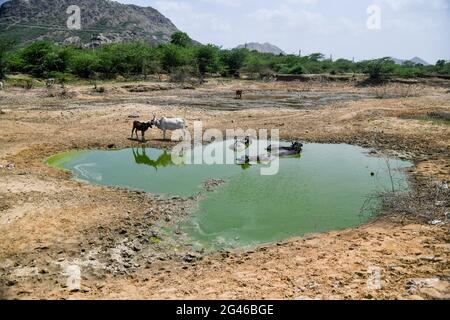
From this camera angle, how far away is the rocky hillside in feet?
330

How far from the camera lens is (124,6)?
144250 millimetres

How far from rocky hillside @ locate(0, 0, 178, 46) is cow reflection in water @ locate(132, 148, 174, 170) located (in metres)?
83.8

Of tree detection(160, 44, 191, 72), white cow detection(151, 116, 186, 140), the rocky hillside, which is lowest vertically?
white cow detection(151, 116, 186, 140)

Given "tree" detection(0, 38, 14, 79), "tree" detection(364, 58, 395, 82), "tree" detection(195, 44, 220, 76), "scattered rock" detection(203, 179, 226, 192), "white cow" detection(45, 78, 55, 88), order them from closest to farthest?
"scattered rock" detection(203, 179, 226, 192), "white cow" detection(45, 78, 55, 88), "tree" detection(0, 38, 14, 79), "tree" detection(364, 58, 395, 82), "tree" detection(195, 44, 220, 76)

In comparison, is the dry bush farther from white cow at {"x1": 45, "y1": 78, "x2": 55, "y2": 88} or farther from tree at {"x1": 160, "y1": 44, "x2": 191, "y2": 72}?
white cow at {"x1": 45, "y1": 78, "x2": 55, "y2": 88}

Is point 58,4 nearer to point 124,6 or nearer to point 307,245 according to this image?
point 124,6

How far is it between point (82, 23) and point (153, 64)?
279ft

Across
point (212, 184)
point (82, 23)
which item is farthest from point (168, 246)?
point (82, 23)

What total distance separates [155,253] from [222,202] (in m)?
2.94

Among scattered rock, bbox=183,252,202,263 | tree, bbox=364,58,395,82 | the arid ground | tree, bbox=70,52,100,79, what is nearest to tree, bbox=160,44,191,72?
tree, bbox=70,52,100,79

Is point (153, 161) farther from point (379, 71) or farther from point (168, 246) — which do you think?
point (379, 71)

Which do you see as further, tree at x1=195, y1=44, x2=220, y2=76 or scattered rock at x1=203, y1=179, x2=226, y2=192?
tree at x1=195, y1=44, x2=220, y2=76

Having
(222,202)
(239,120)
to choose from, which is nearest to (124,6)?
(239,120)

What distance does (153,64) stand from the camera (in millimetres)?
43125
